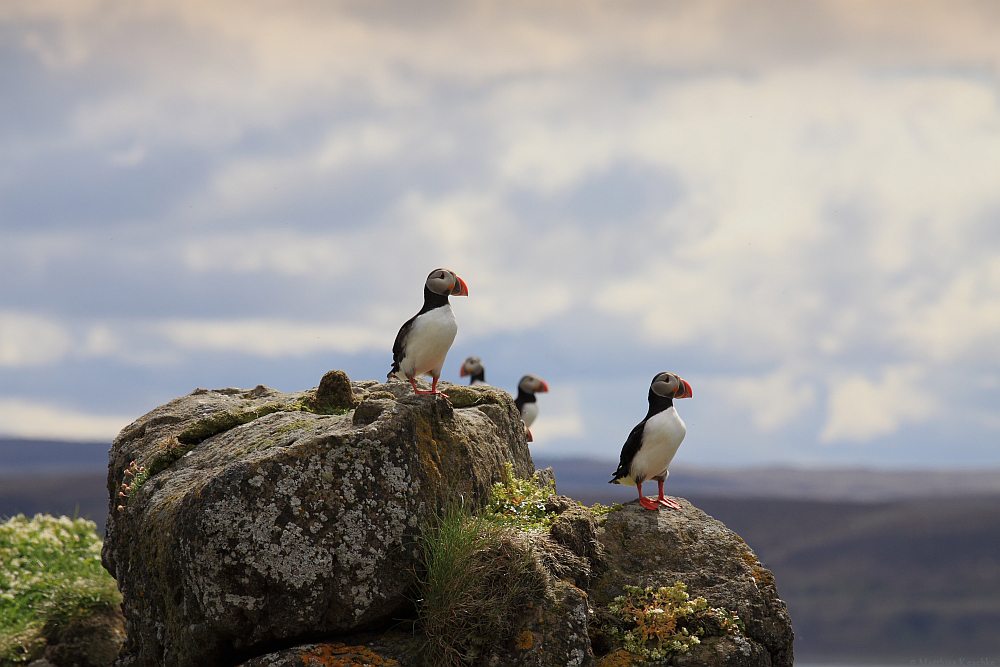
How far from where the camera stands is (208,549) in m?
8.73

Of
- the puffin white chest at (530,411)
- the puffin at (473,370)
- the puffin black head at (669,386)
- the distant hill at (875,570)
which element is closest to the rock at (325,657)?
the puffin black head at (669,386)

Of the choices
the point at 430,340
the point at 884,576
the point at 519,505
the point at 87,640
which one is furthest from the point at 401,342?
the point at 884,576

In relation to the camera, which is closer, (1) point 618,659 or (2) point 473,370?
(1) point 618,659

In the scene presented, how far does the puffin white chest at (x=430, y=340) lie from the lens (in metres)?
11.0

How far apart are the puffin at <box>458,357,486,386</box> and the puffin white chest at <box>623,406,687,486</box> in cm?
1107

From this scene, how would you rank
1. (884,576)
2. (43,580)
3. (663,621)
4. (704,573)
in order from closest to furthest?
1. (663,621)
2. (704,573)
3. (43,580)
4. (884,576)

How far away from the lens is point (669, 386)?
12148mm

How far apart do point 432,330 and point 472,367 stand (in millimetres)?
12147

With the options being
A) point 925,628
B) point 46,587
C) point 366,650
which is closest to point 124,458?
point 366,650

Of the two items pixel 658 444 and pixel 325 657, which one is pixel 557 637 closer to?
pixel 325 657

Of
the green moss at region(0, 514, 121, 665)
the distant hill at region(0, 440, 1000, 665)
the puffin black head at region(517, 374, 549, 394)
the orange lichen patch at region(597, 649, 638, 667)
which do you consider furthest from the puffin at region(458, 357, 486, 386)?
the distant hill at region(0, 440, 1000, 665)

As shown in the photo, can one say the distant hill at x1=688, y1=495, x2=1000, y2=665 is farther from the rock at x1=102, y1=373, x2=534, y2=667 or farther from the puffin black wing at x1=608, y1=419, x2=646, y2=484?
the rock at x1=102, y1=373, x2=534, y2=667

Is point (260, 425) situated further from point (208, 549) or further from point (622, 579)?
point (622, 579)

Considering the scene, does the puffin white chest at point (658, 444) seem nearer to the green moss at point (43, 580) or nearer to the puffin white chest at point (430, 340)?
the puffin white chest at point (430, 340)
